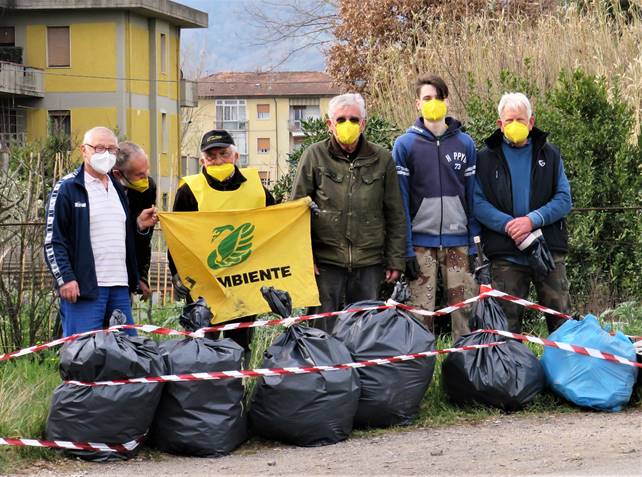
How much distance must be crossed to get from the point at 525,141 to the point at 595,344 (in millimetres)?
1625

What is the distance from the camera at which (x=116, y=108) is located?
4912 centimetres

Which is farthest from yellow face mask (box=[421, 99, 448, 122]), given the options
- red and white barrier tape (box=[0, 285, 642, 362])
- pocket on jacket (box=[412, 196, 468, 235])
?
red and white barrier tape (box=[0, 285, 642, 362])

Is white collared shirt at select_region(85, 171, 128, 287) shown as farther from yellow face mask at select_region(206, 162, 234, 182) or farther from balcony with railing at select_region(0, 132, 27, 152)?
balcony with railing at select_region(0, 132, 27, 152)

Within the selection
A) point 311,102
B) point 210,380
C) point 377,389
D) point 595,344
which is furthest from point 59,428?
point 311,102

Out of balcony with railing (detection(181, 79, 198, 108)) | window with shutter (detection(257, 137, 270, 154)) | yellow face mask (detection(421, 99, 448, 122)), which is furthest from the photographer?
window with shutter (detection(257, 137, 270, 154))

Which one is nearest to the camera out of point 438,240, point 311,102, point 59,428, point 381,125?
point 59,428

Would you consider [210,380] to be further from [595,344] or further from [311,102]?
[311,102]

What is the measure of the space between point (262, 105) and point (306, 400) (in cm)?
10150

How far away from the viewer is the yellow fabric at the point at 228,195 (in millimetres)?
8414

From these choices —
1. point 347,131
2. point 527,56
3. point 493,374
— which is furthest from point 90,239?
point 527,56

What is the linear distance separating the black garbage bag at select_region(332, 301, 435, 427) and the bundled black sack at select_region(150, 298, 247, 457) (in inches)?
33.0

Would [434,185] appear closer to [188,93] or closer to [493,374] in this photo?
[493,374]

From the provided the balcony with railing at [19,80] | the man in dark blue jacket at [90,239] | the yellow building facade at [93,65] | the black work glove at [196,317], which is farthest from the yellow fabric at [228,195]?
the balcony with railing at [19,80]

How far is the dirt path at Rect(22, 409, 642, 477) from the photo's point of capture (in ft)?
21.5
